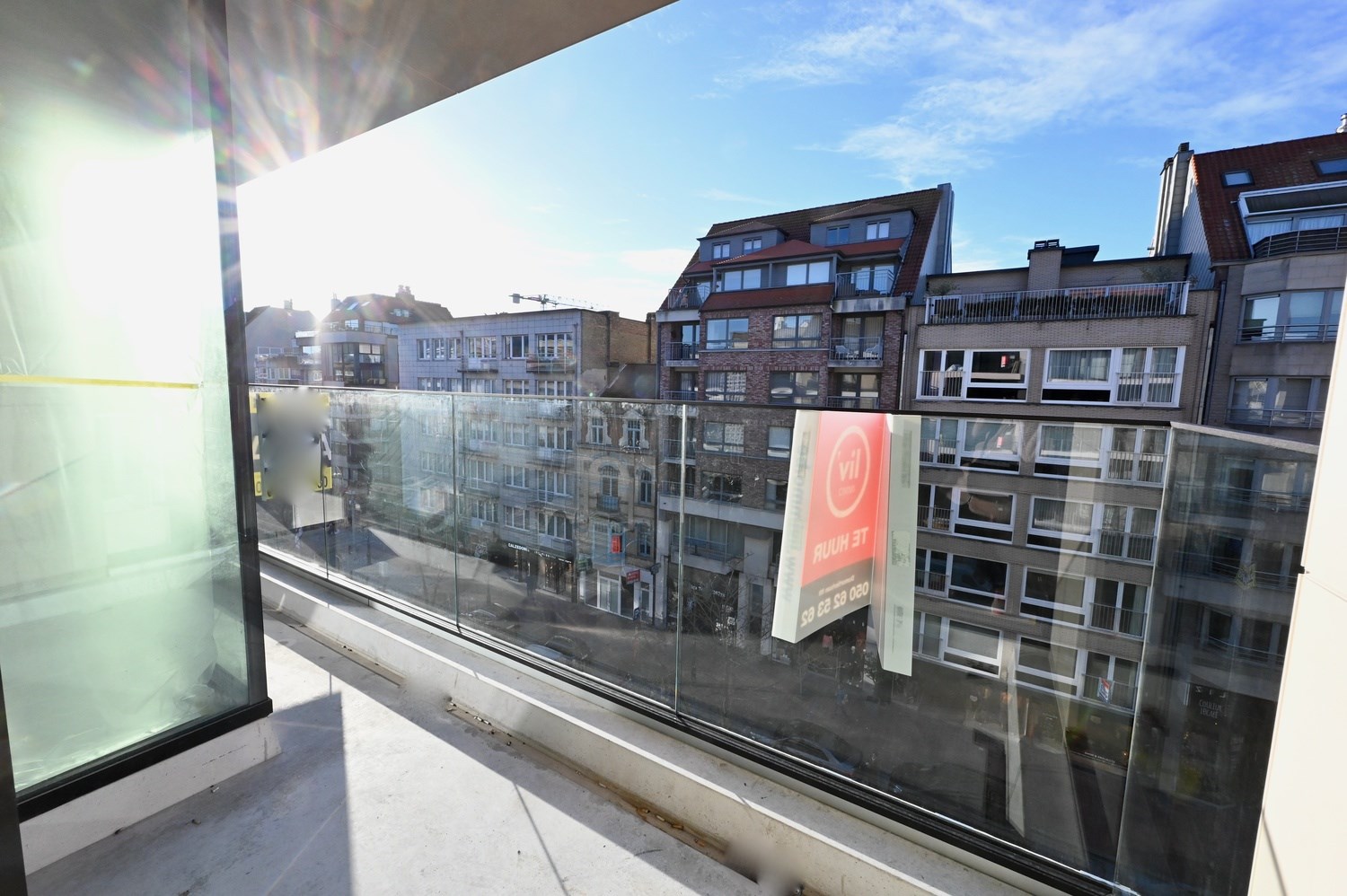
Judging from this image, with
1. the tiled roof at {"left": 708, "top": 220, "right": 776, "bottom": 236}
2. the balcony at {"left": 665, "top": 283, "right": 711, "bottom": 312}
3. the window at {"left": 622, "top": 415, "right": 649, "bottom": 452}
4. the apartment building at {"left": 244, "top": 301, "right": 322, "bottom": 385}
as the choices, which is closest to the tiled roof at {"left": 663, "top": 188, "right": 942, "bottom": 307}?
the tiled roof at {"left": 708, "top": 220, "right": 776, "bottom": 236}

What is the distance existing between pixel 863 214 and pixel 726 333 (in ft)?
20.7

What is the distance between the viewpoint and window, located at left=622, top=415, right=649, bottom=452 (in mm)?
2230

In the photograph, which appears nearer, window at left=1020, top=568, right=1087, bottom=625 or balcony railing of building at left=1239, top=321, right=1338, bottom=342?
window at left=1020, top=568, right=1087, bottom=625

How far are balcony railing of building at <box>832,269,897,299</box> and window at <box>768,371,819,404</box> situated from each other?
281cm

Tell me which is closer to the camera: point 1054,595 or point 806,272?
point 1054,595

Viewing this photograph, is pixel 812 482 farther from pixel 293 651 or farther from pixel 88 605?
pixel 293 651

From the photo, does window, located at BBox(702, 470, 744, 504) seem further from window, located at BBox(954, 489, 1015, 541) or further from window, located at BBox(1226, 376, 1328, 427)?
window, located at BBox(1226, 376, 1328, 427)

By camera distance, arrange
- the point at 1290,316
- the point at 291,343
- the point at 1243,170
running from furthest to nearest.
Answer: the point at 291,343 → the point at 1243,170 → the point at 1290,316

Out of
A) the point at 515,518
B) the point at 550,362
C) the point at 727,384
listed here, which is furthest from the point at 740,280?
the point at 515,518

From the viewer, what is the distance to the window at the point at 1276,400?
43.2 ft

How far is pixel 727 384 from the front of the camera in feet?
65.3

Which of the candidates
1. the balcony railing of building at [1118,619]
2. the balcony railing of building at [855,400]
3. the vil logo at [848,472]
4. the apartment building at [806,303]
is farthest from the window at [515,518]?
the balcony railing of building at [855,400]

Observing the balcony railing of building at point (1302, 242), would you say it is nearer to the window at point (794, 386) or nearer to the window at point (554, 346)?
the window at point (794, 386)

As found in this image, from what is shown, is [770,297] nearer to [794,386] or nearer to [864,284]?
[864,284]
